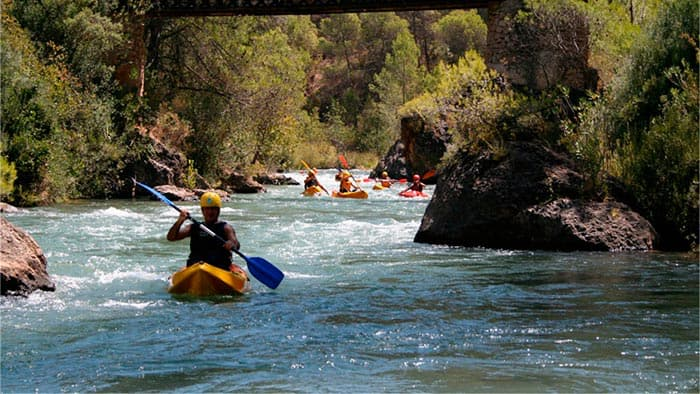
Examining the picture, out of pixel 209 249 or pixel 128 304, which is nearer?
pixel 128 304

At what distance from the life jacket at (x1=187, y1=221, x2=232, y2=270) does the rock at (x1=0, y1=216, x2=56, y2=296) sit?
55.8 inches

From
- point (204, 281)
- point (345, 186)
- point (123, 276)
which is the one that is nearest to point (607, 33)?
point (123, 276)

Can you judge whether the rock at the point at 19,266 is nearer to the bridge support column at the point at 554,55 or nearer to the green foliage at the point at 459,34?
the bridge support column at the point at 554,55

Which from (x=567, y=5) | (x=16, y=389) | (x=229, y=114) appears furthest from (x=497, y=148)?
(x=229, y=114)

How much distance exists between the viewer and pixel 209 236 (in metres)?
9.65

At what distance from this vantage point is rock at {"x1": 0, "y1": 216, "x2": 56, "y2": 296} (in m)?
8.65

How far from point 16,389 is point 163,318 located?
2368mm

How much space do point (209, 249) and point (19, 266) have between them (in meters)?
1.84

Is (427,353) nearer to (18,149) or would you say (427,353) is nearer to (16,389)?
(16,389)

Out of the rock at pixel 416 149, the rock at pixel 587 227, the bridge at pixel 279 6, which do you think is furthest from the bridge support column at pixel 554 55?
the rock at pixel 416 149

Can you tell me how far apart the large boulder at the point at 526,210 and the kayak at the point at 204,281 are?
5.09 meters

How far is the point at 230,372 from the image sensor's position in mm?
6223

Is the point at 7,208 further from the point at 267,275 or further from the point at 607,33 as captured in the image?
the point at 607,33

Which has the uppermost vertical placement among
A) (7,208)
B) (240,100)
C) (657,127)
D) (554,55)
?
(554,55)
